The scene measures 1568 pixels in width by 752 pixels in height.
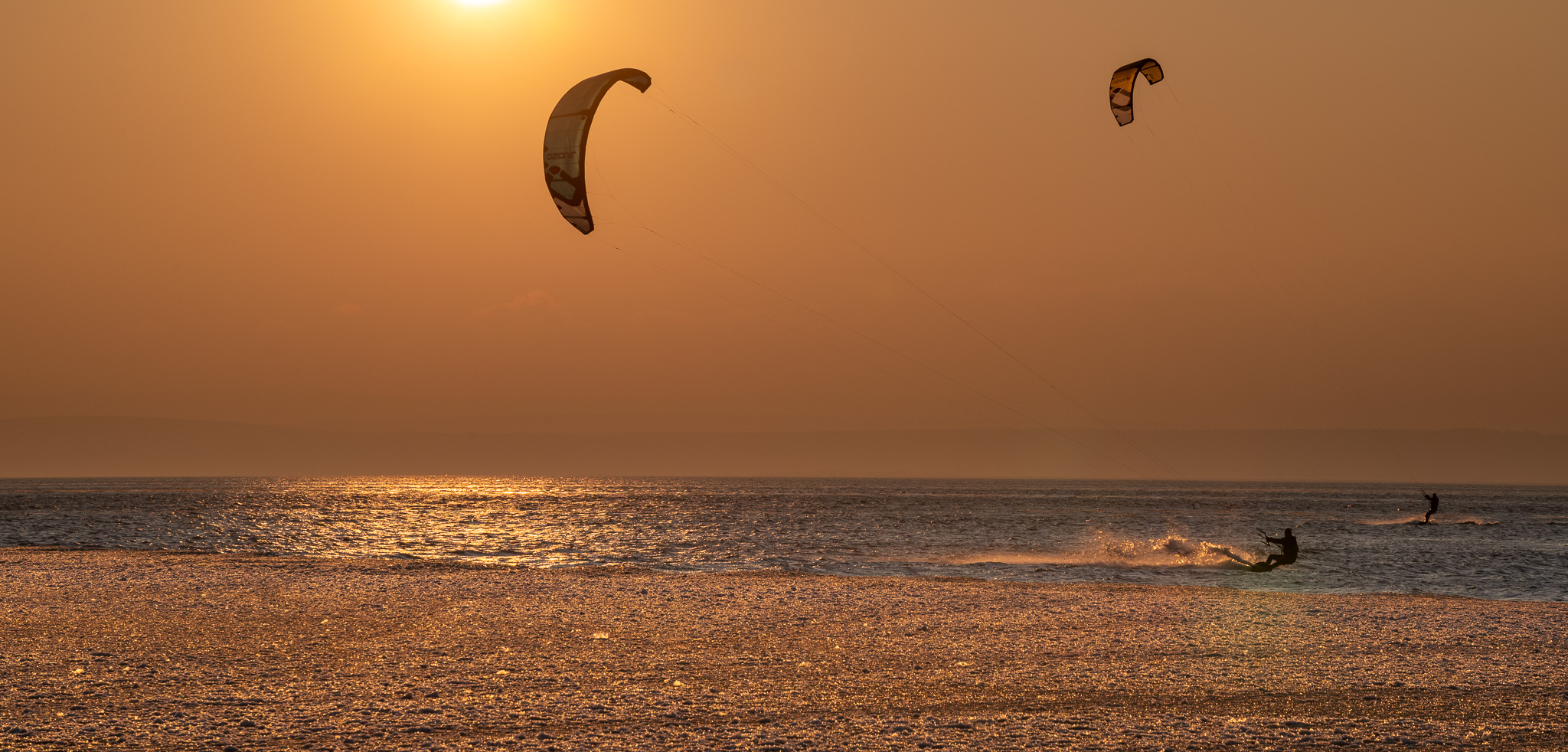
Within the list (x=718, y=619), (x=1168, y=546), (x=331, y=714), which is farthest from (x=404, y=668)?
(x=1168, y=546)

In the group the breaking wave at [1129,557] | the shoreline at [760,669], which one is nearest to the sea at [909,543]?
the breaking wave at [1129,557]

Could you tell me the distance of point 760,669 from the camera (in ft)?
32.9

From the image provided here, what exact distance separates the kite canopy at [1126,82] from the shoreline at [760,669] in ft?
39.5

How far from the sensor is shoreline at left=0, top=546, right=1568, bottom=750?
24.9ft

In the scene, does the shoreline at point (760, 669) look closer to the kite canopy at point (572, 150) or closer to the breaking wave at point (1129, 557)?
the kite canopy at point (572, 150)

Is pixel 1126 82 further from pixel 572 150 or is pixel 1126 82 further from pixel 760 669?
pixel 760 669

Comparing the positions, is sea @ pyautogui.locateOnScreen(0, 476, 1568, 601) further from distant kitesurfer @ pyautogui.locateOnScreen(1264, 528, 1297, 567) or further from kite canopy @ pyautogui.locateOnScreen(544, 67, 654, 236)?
kite canopy @ pyautogui.locateOnScreen(544, 67, 654, 236)

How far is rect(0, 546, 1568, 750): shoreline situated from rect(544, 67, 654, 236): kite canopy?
7.08 meters

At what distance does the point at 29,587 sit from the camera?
1644cm

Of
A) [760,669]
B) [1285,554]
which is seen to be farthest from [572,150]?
[1285,554]

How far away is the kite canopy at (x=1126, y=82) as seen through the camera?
23919mm

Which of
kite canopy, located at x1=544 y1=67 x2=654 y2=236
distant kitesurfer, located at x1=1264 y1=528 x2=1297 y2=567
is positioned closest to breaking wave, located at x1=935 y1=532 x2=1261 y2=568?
distant kitesurfer, located at x1=1264 y1=528 x2=1297 y2=567

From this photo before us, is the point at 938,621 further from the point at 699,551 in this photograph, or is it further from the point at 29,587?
the point at 699,551

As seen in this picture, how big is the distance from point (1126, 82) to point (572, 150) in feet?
43.9
